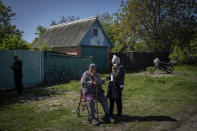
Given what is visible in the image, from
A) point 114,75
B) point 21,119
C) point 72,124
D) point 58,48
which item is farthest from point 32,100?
point 58,48

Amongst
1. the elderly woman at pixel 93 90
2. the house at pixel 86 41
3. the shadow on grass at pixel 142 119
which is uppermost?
the house at pixel 86 41

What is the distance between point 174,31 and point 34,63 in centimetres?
1841

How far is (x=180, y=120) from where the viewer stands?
16.9ft

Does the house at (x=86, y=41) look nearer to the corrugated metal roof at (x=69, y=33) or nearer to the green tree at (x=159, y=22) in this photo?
the corrugated metal roof at (x=69, y=33)

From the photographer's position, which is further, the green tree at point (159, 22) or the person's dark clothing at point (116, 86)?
the green tree at point (159, 22)

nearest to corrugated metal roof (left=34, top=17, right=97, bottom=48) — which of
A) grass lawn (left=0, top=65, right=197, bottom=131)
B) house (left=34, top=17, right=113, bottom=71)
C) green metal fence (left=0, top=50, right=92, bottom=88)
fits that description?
house (left=34, top=17, right=113, bottom=71)

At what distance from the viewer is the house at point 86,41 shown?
65.7 feet

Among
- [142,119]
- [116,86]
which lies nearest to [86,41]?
[116,86]

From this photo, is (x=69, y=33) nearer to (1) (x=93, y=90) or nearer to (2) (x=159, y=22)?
(2) (x=159, y=22)

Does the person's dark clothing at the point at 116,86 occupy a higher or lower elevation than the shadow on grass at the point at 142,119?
higher

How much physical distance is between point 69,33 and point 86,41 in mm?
3104

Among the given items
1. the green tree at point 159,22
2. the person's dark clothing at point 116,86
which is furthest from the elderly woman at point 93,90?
the green tree at point 159,22

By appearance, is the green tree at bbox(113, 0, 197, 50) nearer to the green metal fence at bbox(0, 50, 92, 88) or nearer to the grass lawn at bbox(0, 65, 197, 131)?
the green metal fence at bbox(0, 50, 92, 88)

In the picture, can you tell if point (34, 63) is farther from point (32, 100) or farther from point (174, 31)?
point (174, 31)
